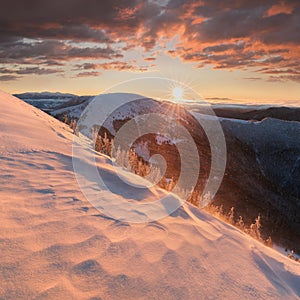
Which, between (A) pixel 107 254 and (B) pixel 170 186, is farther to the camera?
(B) pixel 170 186

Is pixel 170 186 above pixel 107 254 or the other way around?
the other way around

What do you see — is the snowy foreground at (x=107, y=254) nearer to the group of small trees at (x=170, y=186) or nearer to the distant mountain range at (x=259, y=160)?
the group of small trees at (x=170, y=186)

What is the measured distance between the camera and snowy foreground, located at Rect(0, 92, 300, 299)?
5.70 ft

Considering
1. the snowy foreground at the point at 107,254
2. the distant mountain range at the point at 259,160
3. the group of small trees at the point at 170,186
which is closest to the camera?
the snowy foreground at the point at 107,254

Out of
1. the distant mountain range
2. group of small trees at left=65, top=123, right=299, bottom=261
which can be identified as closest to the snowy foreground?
group of small trees at left=65, top=123, right=299, bottom=261

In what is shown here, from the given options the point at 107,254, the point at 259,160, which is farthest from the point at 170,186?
the point at 259,160

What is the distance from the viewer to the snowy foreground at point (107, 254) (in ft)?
5.70

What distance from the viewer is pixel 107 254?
2.08m

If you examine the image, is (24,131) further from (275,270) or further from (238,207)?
Result: (238,207)

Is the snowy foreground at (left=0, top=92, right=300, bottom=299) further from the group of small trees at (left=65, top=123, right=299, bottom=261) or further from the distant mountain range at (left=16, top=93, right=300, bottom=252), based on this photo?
the distant mountain range at (left=16, top=93, right=300, bottom=252)

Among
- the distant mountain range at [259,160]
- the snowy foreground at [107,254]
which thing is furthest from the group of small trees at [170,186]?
the distant mountain range at [259,160]

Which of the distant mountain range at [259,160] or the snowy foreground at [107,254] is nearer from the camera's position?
the snowy foreground at [107,254]

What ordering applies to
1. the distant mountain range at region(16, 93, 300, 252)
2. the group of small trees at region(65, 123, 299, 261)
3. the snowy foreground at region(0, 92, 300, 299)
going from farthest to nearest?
the distant mountain range at region(16, 93, 300, 252) → the group of small trees at region(65, 123, 299, 261) → the snowy foreground at region(0, 92, 300, 299)

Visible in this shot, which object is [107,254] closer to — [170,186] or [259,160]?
[170,186]
